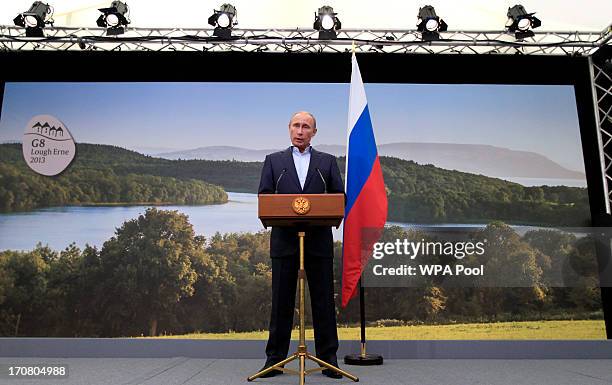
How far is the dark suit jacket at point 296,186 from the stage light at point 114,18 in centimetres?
270

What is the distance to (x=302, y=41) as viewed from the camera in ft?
15.3

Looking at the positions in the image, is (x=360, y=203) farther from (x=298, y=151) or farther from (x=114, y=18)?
(x=114, y=18)

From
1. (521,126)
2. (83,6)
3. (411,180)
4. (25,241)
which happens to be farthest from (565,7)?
(25,241)

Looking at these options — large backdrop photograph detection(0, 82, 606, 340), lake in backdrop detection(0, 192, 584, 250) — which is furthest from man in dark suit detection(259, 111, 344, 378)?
lake in backdrop detection(0, 192, 584, 250)

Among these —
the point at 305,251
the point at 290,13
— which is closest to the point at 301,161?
the point at 305,251

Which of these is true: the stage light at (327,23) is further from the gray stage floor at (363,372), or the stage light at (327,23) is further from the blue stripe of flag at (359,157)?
the gray stage floor at (363,372)

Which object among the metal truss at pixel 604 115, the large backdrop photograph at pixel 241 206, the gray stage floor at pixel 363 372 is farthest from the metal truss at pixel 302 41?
the gray stage floor at pixel 363 372

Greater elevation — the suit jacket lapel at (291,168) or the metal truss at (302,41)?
the metal truss at (302,41)

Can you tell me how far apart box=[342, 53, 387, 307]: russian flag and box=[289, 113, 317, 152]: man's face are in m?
0.56

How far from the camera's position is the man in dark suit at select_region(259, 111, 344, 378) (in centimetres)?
272

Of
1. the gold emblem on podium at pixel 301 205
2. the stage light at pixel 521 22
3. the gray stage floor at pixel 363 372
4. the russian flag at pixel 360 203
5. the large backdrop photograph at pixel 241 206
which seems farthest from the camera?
the large backdrop photograph at pixel 241 206

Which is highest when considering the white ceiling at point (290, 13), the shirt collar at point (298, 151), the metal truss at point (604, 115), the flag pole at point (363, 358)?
the white ceiling at point (290, 13)

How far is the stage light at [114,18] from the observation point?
4457 millimetres

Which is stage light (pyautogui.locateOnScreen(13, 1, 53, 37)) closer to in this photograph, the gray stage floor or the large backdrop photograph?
the large backdrop photograph
